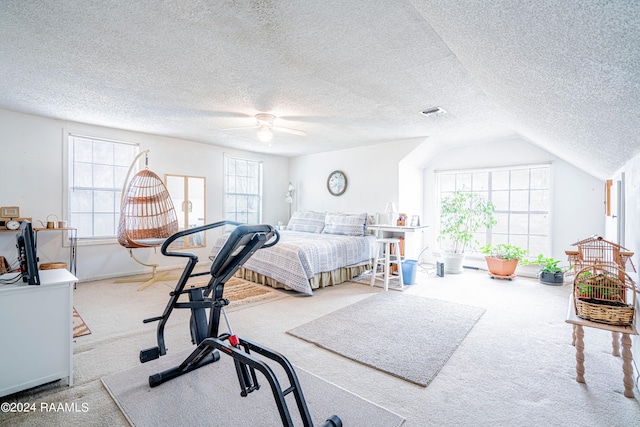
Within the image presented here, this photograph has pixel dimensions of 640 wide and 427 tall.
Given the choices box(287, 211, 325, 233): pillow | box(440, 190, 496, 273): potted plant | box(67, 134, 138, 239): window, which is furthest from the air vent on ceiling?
box(67, 134, 138, 239): window

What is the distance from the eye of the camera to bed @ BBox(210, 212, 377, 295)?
3889 mm

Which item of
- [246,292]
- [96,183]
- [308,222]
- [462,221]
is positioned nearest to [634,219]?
[462,221]

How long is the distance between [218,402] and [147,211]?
370 centimetres

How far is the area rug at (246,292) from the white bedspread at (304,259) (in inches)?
7.8

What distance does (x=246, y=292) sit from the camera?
3922mm

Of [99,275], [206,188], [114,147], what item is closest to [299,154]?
[206,188]

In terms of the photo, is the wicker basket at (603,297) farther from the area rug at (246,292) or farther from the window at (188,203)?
the window at (188,203)

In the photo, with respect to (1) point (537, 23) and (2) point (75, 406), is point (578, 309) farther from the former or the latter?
(2) point (75, 406)

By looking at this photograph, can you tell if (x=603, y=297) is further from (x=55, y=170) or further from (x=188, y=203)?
(x=55, y=170)

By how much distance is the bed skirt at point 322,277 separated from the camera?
4.17 metres

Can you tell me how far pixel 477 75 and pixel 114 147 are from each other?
17.0 feet

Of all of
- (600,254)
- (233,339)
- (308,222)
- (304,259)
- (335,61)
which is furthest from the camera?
(308,222)

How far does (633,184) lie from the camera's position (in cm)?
217

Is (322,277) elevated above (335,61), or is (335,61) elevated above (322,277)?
(335,61)
